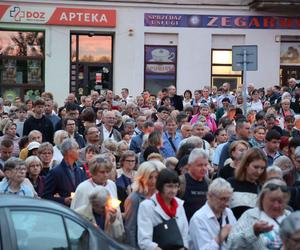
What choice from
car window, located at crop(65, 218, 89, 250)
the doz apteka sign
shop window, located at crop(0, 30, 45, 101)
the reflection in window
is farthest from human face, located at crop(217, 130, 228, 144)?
the reflection in window

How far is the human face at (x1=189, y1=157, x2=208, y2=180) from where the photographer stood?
25.7ft

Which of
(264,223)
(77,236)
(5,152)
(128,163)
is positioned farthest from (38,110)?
(264,223)

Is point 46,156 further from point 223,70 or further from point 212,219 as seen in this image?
point 223,70

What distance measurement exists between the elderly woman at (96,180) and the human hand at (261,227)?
2.62 m

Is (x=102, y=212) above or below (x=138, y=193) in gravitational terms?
below

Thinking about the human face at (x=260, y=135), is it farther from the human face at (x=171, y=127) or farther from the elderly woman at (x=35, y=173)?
the elderly woman at (x=35, y=173)

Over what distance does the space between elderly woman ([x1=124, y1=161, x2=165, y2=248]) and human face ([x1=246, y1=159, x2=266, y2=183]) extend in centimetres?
96

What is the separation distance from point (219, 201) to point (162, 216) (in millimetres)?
619

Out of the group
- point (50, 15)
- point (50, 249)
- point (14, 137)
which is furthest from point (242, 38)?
point (50, 249)

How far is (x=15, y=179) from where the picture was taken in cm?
833

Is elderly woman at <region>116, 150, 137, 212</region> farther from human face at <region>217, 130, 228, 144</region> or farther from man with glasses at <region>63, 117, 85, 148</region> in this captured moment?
human face at <region>217, 130, 228, 144</region>

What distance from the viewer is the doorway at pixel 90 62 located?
27.2 meters

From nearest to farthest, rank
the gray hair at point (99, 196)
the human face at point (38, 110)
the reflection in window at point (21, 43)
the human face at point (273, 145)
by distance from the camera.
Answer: the gray hair at point (99, 196), the human face at point (273, 145), the human face at point (38, 110), the reflection in window at point (21, 43)

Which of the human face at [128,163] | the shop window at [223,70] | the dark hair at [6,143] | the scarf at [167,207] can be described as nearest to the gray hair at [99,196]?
the scarf at [167,207]
